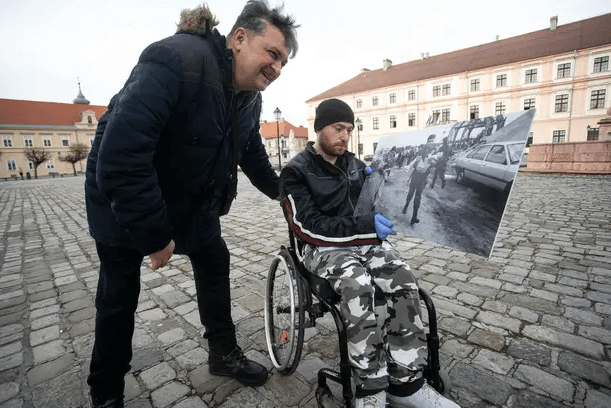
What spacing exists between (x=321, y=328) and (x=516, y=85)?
43.7m

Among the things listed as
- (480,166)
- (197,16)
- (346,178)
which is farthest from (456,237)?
(197,16)

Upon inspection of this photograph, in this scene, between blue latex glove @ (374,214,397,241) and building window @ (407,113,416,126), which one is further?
building window @ (407,113,416,126)

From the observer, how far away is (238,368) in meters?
2.15

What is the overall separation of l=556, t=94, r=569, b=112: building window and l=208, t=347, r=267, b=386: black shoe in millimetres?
44377

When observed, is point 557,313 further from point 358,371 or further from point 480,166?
point 358,371

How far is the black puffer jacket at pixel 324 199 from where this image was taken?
200 centimetres

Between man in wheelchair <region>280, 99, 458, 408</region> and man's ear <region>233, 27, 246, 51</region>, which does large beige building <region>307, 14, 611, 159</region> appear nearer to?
man in wheelchair <region>280, 99, 458, 408</region>

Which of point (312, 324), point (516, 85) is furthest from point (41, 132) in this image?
point (516, 85)

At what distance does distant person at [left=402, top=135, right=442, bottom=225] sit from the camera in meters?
1.92

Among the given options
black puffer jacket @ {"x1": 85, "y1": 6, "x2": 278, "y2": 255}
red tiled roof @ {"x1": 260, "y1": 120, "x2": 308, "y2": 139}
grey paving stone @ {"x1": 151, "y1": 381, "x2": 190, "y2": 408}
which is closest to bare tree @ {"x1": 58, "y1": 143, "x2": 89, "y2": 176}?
red tiled roof @ {"x1": 260, "y1": 120, "x2": 308, "y2": 139}

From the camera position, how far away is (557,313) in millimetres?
2850

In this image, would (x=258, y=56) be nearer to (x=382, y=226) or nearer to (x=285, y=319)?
(x=382, y=226)

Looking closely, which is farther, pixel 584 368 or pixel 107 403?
pixel 584 368

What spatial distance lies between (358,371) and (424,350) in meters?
0.41
